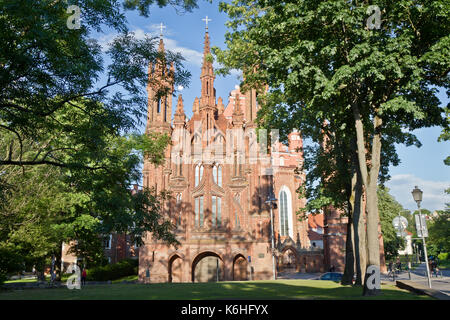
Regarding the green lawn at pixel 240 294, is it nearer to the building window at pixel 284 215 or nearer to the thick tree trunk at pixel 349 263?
the thick tree trunk at pixel 349 263

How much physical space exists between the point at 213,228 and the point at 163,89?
28692 millimetres

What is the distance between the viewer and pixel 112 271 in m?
44.0

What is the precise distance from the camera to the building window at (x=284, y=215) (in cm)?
5653

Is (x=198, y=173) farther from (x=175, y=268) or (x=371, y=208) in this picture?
(x=371, y=208)

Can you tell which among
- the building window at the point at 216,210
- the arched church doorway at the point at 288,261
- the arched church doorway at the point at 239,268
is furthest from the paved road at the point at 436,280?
the arched church doorway at the point at 288,261

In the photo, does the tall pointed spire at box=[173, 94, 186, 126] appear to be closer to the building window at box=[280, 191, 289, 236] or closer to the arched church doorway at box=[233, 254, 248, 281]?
the arched church doorway at box=[233, 254, 248, 281]

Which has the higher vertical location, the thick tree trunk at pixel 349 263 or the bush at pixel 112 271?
the thick tree trunk at pixel 349 263

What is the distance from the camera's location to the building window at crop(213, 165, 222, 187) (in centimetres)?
4193

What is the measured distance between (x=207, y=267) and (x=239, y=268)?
361 centimetres

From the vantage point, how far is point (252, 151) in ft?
138

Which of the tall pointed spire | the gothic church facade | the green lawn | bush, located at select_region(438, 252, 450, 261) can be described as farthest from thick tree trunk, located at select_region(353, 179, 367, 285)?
bush, located at select_region(438, 252, 450, 261)

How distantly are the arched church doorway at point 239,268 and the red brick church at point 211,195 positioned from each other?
11 cm
